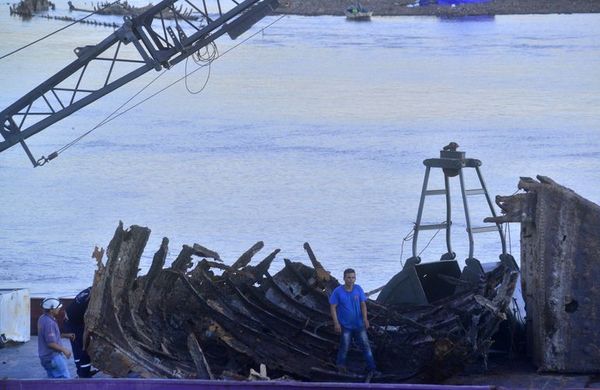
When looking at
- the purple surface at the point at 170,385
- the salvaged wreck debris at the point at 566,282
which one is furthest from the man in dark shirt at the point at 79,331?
the salvaged wreck debris at the point at 566,282

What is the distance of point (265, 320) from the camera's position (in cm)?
1355

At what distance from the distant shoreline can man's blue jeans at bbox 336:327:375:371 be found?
3629 inches

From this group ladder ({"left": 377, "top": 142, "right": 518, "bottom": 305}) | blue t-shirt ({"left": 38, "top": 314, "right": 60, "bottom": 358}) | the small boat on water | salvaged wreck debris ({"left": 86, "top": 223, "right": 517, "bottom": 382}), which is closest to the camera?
blue t-shirt ({"left": 38, "top": 314, "right": 60, "bottom": 358})

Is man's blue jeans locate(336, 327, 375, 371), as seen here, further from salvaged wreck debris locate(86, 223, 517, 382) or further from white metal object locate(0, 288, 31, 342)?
white metal object locate(0, 288, 31, 342)

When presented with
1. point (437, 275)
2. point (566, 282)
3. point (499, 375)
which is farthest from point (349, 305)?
point (437, 275)

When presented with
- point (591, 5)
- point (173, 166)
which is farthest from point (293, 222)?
point (591, 5)

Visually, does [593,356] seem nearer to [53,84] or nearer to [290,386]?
[290,386]

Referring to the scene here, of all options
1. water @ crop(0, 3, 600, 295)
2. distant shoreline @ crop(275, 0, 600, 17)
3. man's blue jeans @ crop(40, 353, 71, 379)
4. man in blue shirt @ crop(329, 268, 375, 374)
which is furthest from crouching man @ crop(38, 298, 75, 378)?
distant shoreline @ crop(275, 0, 600, 17)

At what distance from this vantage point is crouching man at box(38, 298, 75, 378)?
35.6 feet

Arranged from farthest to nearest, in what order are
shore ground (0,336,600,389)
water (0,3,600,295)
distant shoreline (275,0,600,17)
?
distant shoreline (275,0,600,17), water (0,3,600,295), shore ground (0,336,600,389)

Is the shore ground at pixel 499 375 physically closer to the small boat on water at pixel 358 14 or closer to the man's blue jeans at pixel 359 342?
the man's blue jeans at pixel 359 342

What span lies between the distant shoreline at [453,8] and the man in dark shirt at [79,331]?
92196 mm

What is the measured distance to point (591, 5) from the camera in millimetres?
107938

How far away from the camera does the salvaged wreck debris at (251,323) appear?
38.1 ft
